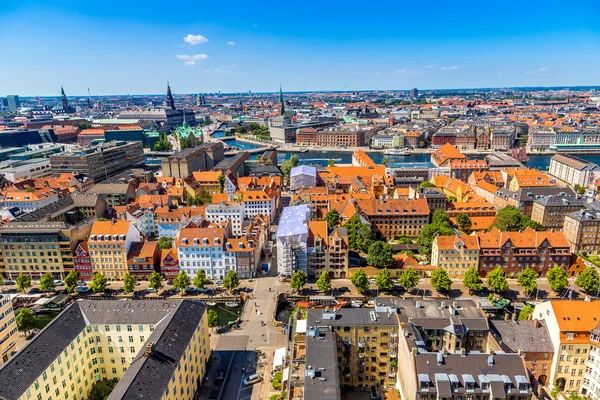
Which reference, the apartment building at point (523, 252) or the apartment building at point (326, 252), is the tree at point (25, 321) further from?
the apartment building at point (523, 252)

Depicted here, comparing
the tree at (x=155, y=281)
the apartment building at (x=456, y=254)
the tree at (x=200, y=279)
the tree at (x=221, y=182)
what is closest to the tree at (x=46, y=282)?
the tree at (x=155, y=281)

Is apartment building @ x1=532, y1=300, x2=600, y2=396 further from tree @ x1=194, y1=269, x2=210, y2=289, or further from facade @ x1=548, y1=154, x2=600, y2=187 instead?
facade @ x1=548, y1=154, x2=600, y2=187

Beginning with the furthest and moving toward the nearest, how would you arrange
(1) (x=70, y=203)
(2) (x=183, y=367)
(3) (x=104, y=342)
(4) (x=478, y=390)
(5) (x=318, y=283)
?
(1) (x=70, y=203)
(5) (x=318, y=283)
(3) (x=104, y=342)
(2) (x=183, y=367)
(4) (x=478, y=390)

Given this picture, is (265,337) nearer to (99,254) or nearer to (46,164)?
(99,254)

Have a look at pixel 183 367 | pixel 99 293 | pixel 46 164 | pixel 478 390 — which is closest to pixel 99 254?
pixel 99 293

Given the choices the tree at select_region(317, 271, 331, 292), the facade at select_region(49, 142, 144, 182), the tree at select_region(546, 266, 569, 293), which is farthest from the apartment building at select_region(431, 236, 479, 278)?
the facade at select_region(49, 142, 144, 182)
